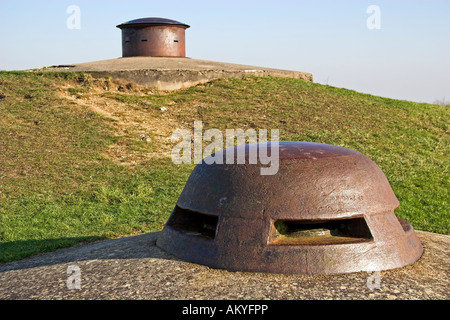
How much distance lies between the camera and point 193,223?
3.88 meters

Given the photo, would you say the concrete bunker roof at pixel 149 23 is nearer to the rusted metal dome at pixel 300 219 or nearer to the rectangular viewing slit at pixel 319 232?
A: the rusted metal dome at pixel 300 219

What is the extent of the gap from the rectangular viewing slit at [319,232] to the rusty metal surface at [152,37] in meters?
11.8

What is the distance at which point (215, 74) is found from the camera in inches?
519

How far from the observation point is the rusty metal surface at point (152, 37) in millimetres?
14328

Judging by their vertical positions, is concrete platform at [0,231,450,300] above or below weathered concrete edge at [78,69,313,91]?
below

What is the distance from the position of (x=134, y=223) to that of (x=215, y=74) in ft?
24.5

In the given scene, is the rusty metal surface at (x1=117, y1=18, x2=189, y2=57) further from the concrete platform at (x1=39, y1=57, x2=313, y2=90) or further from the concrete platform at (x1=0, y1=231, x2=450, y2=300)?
the concrete platform at (x1=0, y1=231, x2=450, y2=300)

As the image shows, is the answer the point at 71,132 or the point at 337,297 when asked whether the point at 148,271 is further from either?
the point at 71,132

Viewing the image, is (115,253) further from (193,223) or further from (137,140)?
(137,140)

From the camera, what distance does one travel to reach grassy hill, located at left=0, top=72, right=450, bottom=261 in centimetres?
673

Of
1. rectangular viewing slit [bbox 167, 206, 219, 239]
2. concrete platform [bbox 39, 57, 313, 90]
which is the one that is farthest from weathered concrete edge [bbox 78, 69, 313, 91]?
rectangular viewing slit [bbox 167, 206, 219, 239]

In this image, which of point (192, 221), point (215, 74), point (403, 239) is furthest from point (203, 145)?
point (403, 239)

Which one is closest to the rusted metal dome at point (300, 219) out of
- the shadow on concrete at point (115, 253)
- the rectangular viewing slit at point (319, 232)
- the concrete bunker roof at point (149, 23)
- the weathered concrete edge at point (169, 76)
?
the rectangular viewing slit at point (319, 232)
